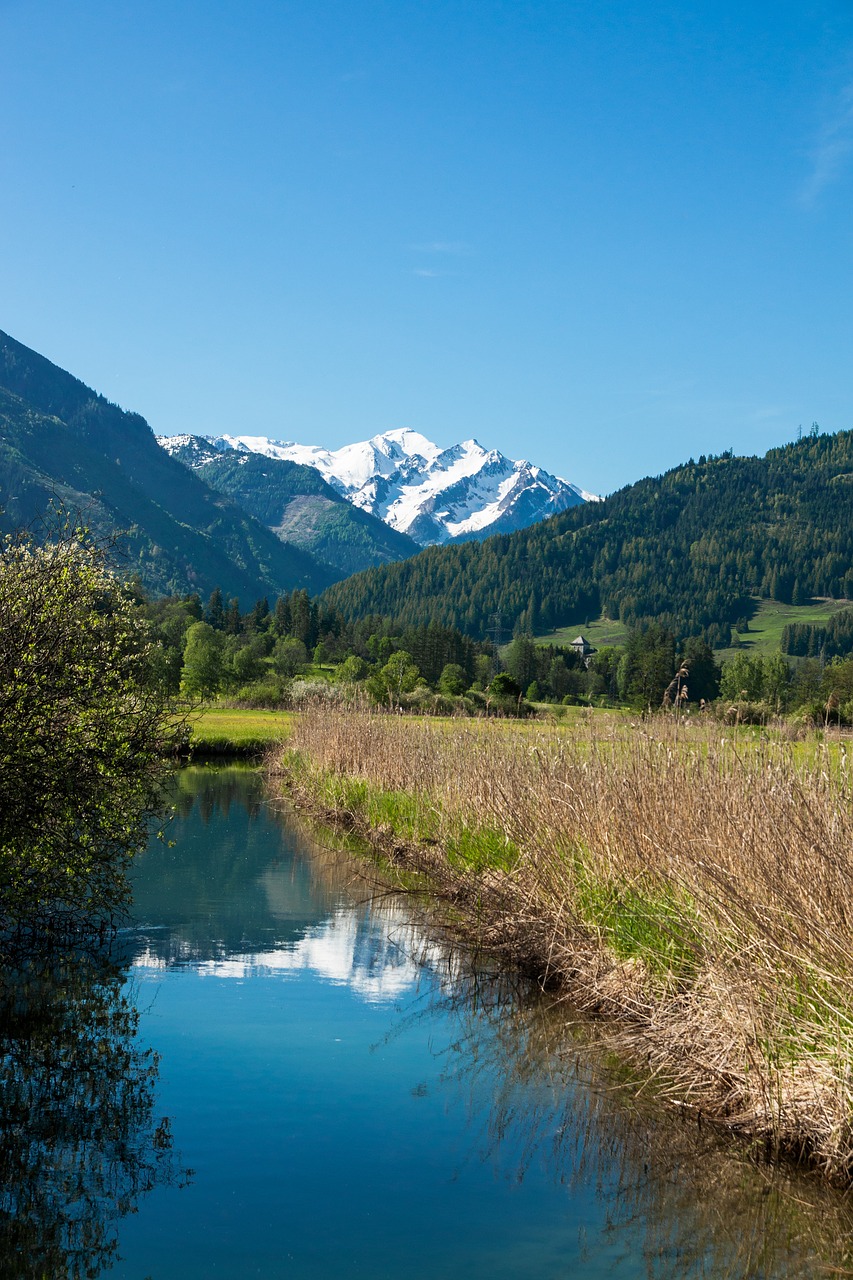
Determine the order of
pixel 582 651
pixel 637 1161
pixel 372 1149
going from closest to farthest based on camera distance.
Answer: pixel 637 1161 → pixel 372 1149 → pixel 582 651

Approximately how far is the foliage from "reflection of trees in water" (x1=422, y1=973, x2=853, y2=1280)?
177 inches

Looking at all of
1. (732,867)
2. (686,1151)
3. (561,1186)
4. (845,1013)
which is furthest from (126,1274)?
(732,867)

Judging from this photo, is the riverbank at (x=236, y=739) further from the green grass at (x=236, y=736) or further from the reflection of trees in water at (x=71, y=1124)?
the reflection of trees in water at (x=71, y=1124)

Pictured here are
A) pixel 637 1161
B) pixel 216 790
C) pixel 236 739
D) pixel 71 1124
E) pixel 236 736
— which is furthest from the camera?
pixel 236 736

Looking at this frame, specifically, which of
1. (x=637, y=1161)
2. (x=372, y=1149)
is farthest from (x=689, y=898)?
(x=372, y=1149)

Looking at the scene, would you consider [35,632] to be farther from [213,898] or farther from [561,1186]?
[213,898]

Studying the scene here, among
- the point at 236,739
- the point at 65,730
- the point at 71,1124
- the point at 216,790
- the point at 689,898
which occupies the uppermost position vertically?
the point at 65,730

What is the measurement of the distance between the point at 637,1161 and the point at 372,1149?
1941mm

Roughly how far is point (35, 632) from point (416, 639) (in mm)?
126764

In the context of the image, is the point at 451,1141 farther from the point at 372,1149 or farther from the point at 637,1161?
the point at 637,1161

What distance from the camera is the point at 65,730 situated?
1051 cm

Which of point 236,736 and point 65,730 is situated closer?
point 65,730

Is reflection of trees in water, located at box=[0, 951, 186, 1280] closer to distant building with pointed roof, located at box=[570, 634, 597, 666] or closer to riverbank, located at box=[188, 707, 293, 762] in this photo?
distant building with pointed roof, located at box=[570, 634, 597, 666]

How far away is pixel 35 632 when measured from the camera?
1001cm
